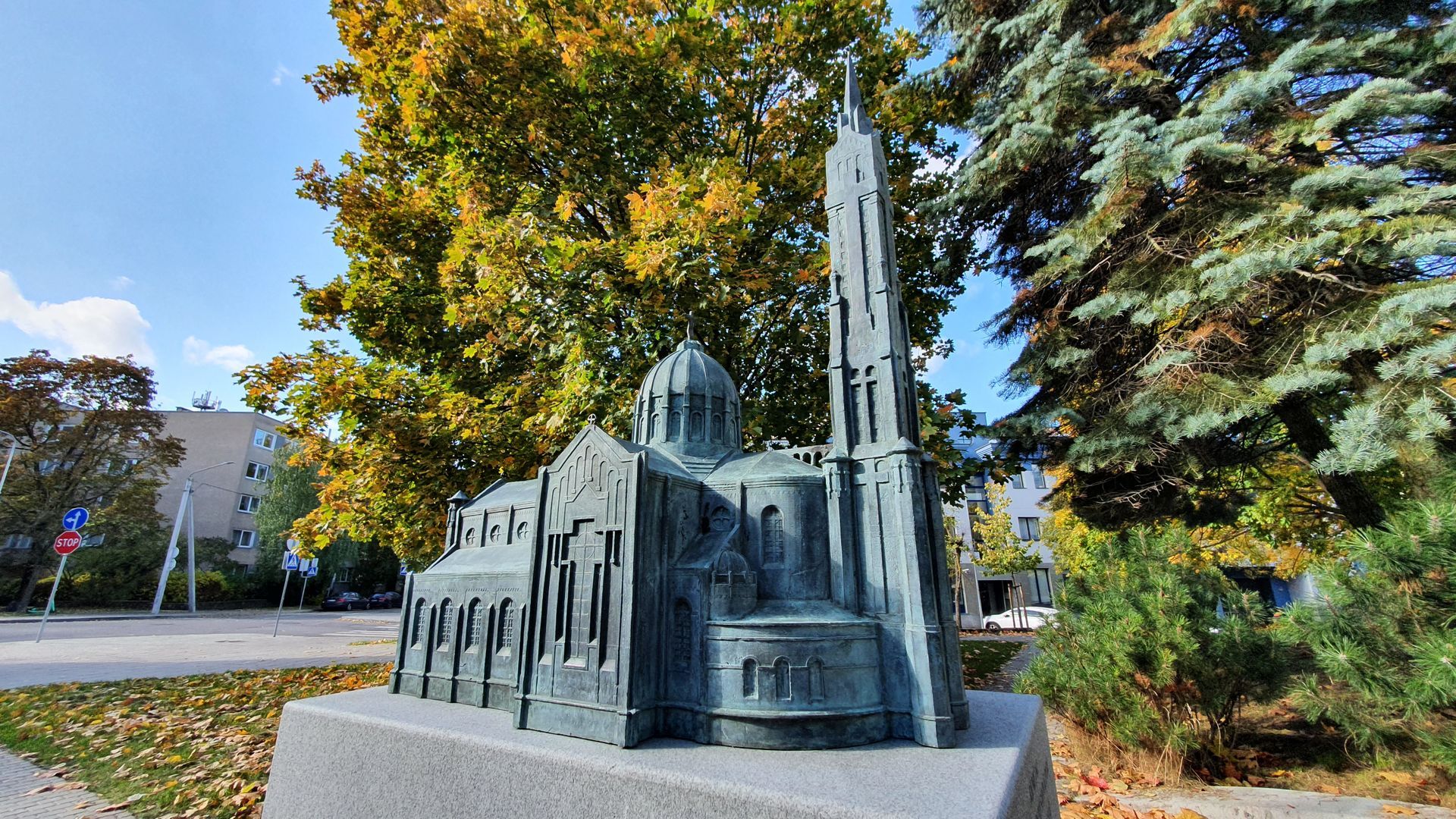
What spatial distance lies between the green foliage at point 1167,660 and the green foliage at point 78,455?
55.0 metres

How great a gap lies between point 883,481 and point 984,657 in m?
15.5

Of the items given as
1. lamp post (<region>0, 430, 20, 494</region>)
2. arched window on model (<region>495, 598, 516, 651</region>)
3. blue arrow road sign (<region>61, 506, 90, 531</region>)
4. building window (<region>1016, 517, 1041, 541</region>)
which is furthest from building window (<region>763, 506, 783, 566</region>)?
building window (<region>1016, 517, 1041, 541</region>)

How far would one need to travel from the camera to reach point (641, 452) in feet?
24.3

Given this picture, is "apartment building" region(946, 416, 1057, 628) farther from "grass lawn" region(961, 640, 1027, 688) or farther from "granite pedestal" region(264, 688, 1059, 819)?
"granite pedestal" region(264, 688, 1059, 819)

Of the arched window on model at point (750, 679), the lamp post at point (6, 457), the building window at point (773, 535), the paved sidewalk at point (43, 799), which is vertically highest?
the lamp post at point (6, 457)

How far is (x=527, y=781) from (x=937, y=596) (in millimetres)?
5020

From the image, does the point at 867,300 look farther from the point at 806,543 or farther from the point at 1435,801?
the point at 1435,801

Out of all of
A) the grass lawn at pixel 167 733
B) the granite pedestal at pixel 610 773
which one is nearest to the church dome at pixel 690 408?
the granite pedestal at pixel 610 773

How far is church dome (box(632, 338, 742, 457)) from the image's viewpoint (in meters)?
9.86

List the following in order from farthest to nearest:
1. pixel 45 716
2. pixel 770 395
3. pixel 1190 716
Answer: pixel 770 395, pixel 45 716, pixel 1190 716

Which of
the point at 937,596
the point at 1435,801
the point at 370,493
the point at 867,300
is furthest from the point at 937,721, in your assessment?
the point at 370,493

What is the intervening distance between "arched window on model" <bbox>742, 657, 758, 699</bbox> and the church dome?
355cm

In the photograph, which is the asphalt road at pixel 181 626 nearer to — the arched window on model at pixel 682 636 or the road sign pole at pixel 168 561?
the road sign pole at pixel 168 561

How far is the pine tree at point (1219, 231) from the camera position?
8.72 metres
